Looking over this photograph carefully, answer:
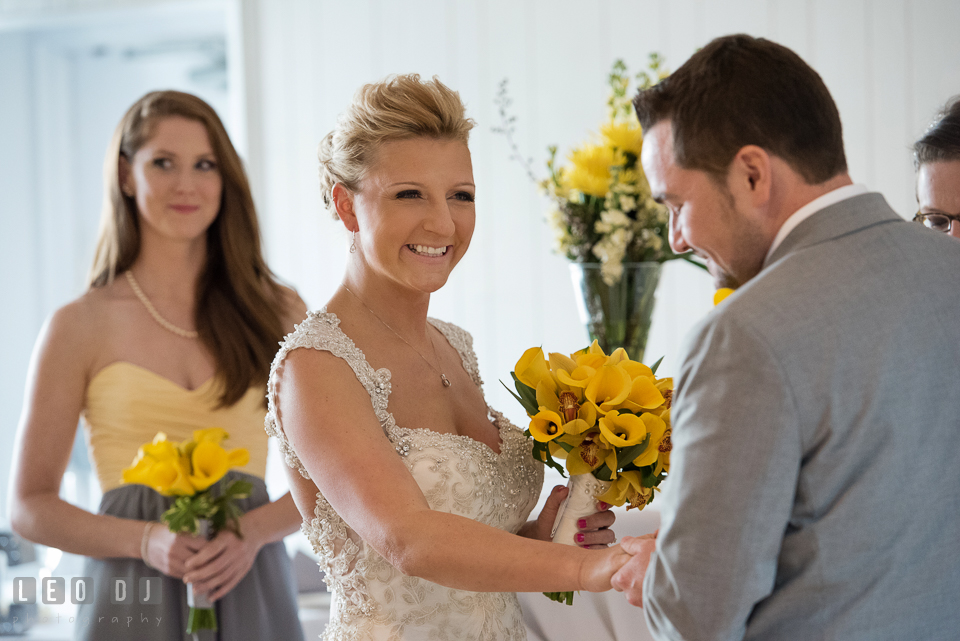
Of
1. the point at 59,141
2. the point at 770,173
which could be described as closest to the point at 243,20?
the point at 59,141

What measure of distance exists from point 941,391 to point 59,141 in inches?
186

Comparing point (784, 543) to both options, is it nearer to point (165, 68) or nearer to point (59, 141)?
point (165, 68)

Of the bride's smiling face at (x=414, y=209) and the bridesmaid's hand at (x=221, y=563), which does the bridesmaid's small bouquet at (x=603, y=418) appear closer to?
the bride's smiling face at (x=414, y=209)

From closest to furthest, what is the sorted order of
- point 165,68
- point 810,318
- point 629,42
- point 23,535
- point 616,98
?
point 810,318
point 23,535
point 616,98
point 629,42
point 165,68

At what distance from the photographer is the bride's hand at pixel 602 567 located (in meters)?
1.26

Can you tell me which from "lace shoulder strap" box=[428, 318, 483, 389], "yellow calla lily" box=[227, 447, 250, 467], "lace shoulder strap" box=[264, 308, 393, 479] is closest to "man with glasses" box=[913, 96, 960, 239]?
"lace shoulder strap" box=[428, 318, 483, 389]

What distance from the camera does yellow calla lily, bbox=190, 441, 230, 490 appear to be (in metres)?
1.81

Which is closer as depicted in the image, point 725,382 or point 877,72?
point 725,382

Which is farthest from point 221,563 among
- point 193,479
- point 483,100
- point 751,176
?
point 483,100

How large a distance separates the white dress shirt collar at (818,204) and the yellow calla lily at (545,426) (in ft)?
A: 1.66

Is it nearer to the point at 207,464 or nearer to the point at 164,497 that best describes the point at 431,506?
the point at 207,464

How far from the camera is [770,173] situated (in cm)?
107

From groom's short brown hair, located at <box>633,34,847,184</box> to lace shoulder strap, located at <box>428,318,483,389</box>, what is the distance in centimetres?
94

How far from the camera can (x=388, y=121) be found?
1.61m
